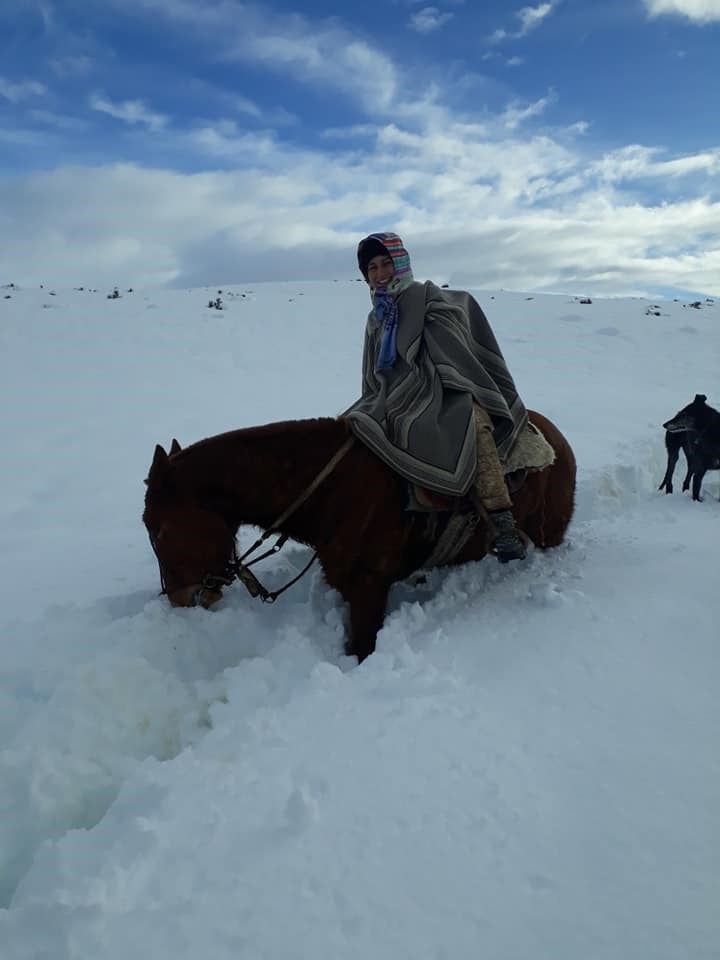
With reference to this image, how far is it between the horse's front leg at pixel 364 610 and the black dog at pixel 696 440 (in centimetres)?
493

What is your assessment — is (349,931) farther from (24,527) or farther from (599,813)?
(24,527)

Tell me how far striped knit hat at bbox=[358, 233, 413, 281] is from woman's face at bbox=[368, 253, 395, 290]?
0.07 ft

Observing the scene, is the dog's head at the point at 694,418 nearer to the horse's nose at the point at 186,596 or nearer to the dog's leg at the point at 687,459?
the dog's leg at the point at 687,459

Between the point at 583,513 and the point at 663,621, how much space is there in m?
3.05

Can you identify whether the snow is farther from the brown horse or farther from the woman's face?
the woman's face

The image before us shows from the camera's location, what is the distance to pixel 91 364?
46.2 ft

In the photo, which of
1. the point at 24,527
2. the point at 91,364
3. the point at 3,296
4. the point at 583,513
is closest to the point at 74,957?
the point at 24,527

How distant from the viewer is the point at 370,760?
1.79m

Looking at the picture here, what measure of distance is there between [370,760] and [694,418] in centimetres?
681

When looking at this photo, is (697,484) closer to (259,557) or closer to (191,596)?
(259,557)

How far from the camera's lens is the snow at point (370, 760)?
1.28 meters

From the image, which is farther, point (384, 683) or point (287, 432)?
point (287, 432)

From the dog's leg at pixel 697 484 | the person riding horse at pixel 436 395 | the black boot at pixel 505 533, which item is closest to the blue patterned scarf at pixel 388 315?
the person riding horse at pixel 436 395

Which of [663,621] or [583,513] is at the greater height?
[663,621]
